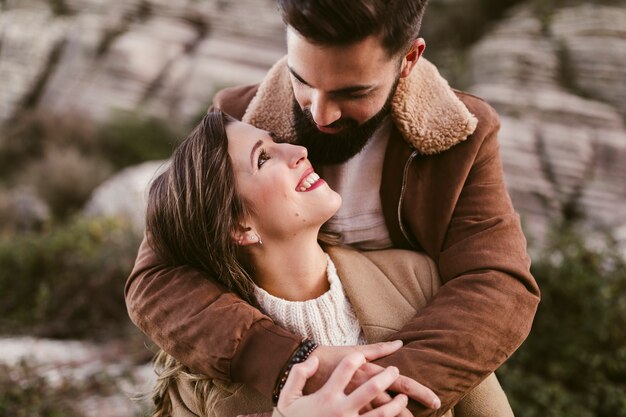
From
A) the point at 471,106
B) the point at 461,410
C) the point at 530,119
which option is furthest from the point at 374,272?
the point at 530,119

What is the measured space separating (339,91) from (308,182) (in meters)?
0.34

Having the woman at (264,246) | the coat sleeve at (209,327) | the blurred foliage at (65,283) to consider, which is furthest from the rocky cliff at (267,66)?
the coat sleeve at (209,327)

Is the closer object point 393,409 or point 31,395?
point 393,409

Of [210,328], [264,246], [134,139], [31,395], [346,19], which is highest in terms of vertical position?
[346,19]

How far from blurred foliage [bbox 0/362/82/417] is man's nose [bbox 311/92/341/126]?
2.71m

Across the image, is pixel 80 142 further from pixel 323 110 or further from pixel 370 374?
pixel 370 374

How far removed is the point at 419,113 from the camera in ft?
7.69

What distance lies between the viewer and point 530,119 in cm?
771

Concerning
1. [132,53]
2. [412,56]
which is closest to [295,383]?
[412,56]

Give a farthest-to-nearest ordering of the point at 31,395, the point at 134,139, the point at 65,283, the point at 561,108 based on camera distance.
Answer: the point at 134,139, the point at 561,108, the point at 65,283, the point at 31,395

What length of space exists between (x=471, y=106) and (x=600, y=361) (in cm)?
251

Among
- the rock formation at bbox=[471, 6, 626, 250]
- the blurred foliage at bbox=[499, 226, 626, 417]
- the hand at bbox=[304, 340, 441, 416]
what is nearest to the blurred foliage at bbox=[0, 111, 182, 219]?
the rock formation at bbox=[471, 6, 626, 250]

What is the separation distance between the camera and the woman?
2168 mm

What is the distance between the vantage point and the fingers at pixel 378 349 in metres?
2.01
